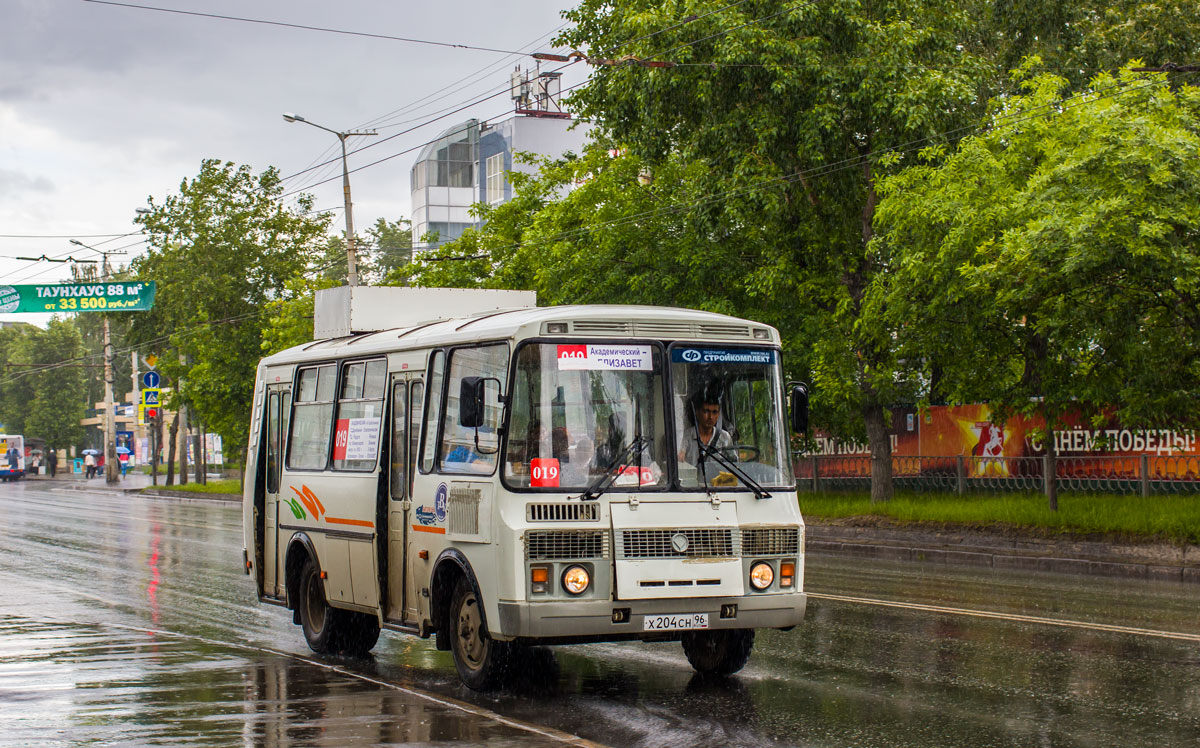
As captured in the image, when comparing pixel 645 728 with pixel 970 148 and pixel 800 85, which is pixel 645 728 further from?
pixel 800 85

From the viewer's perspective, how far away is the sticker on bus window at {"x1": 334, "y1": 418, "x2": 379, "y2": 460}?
37.6ft

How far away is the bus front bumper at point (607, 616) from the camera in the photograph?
9.04m

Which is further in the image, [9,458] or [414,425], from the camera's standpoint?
[9,458]

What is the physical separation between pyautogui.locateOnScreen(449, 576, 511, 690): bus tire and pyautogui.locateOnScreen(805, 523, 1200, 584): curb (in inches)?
463

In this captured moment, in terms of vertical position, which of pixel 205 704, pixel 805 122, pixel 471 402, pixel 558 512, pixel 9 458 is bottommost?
pixel 205 704

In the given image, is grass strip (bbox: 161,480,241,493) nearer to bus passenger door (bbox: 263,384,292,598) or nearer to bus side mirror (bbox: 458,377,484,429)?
bus passenger door (bbox: 263,384,292,598)

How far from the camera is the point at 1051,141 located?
813 inches

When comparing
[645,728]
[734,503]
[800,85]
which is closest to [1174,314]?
[800,85]

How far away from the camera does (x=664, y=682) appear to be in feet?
33.2

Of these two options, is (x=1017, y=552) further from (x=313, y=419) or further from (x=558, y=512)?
(x=558, y=512)

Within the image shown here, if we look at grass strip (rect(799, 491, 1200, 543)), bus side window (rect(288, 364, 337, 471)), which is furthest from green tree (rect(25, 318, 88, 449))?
bus side window (rect(288, 364, 337, 471))

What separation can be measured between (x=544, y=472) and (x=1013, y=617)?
6153mm

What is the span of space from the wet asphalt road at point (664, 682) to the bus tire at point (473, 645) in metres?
0.14

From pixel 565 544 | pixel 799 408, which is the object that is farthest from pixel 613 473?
pixel 799 408
